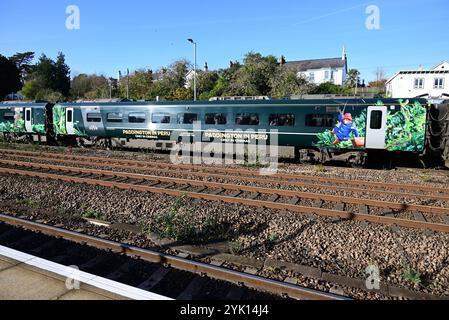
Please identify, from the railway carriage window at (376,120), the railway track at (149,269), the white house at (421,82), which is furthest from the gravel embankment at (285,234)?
the white house at (421,82)

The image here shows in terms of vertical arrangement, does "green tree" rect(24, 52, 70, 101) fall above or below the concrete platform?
above

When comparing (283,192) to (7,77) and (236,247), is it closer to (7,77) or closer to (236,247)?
(236,247)

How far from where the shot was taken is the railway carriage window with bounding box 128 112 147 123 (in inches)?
700

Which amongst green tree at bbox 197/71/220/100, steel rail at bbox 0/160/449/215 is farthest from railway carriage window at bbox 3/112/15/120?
green tree at bbox 197/71/220/100

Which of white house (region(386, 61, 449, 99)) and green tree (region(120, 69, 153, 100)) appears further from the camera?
green tree (region(120, 69, 153, 100))

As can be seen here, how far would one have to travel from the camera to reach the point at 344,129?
13.9 m

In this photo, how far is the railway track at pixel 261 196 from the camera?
7.56 meters

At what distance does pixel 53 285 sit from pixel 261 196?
623 centimetres

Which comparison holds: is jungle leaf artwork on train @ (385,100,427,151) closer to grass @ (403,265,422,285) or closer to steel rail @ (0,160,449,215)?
steel rail @ (0,160,449,215)

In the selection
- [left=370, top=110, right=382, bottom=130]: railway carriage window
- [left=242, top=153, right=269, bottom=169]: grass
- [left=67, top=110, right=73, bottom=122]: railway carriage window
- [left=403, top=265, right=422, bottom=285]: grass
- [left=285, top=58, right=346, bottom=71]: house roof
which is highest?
[left=285, top=58, right=346, bottom=71]: house roof

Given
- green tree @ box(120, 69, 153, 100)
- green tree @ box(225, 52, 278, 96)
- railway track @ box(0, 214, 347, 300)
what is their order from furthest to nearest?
1. green tree @ box(120, 69, 153, 100)
2. green tree @ box(225, 52, 278, 96)
3. railway track @ box(0, 214, 347, 300)

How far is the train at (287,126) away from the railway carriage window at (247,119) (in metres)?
0.05

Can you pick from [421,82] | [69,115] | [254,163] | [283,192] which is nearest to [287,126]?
[254,163]
